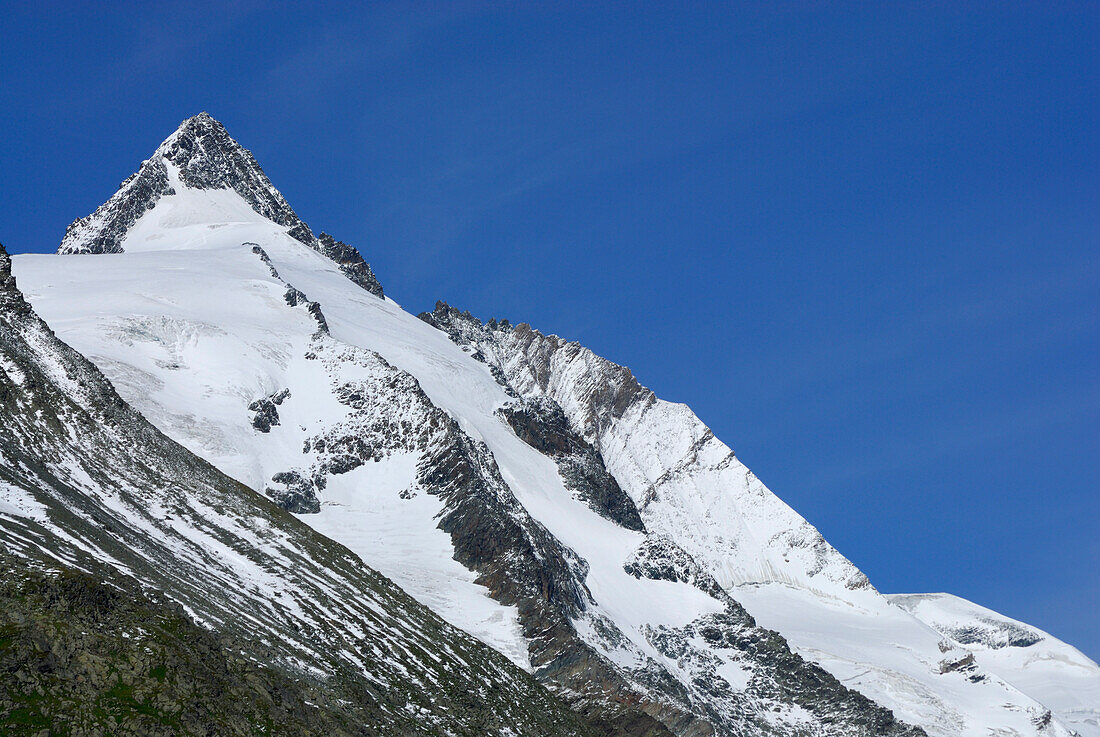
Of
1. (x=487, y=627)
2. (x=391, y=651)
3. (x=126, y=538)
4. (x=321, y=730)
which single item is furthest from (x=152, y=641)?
(x=487, y=627)

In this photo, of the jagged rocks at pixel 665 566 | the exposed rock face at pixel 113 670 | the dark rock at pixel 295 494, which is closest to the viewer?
the exposed rock face at pixel 113 670

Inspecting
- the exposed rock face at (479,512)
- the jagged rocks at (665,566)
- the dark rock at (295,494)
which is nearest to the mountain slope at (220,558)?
the exposed rock face at (479,512)

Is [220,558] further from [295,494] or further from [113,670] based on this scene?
[295,494]

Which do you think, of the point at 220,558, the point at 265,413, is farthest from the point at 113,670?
the point at 265,413

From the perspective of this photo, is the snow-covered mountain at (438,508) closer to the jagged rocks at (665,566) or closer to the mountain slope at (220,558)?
the jagged rocks at (665,566)

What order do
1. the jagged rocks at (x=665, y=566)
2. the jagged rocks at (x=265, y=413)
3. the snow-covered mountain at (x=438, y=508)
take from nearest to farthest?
1. the snow-covered mountain at (x=438, y=508)
2. the jagged rocks at (x=265, y=413)
3. the jagged rocks at (x=665, y=566)

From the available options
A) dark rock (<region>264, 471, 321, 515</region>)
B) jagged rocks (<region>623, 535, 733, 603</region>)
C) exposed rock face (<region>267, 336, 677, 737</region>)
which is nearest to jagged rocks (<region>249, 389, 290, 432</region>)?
exposed rock face (<region>267, 336, 677, 737</region>)

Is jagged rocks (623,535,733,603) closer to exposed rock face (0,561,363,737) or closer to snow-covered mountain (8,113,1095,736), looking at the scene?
snow-covered mountain (8,113,1095,736)

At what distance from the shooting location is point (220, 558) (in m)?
99.9

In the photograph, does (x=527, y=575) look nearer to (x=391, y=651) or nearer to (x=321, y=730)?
(x=391, y=651)

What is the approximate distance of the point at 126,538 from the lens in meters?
88.3

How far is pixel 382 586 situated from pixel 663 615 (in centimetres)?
6838

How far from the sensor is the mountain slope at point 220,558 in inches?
3238

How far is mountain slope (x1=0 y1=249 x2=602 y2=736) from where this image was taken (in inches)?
3238
